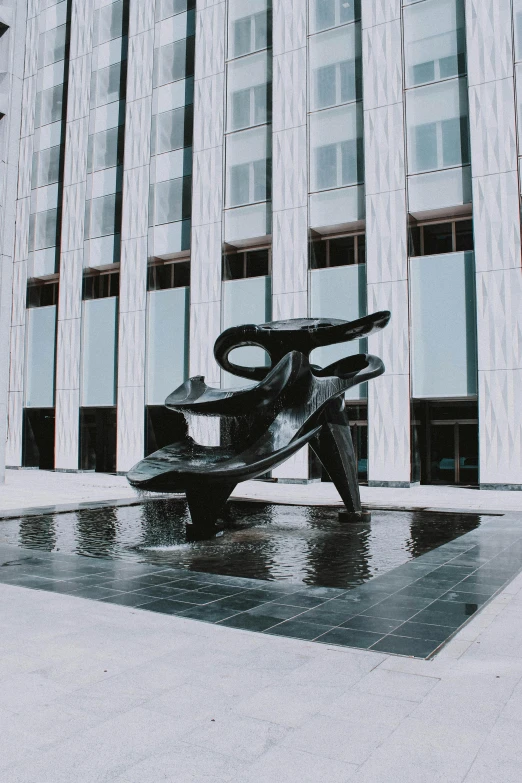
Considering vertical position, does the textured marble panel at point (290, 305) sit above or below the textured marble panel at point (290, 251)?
below

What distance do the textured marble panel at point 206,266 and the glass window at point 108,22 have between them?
11196 mm

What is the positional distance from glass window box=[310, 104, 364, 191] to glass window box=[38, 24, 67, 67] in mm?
14898

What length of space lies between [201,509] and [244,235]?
16439mm

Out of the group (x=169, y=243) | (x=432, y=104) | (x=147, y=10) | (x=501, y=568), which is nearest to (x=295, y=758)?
(x=501, y=568)

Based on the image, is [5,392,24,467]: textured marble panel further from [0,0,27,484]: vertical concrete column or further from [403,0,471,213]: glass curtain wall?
[403,0,471,213]: glass curtain wall

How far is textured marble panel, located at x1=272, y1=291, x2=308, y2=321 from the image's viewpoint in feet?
75.1

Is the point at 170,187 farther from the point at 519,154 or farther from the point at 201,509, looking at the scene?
the point at 201,509

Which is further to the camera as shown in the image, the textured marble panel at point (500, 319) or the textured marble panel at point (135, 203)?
the textured marble panel at point (135, 203)

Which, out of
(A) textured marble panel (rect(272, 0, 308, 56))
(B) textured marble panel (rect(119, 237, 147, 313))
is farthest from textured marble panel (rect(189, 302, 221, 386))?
(A) textured marble panel (rect(272, 0, 308, 56))

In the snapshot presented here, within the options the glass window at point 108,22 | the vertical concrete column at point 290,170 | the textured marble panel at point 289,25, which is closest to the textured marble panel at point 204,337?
the vertical concrete column at point 290,170

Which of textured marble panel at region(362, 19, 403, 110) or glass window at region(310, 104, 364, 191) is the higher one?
textured marble panel at region(362, 19, 403, 110)

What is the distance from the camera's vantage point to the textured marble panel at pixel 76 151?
28781 mm

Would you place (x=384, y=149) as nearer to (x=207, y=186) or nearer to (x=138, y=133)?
(x=207, y=186)

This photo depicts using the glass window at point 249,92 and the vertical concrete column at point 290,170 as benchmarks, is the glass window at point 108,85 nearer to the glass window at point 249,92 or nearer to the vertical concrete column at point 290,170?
the glass window at point 249,92
